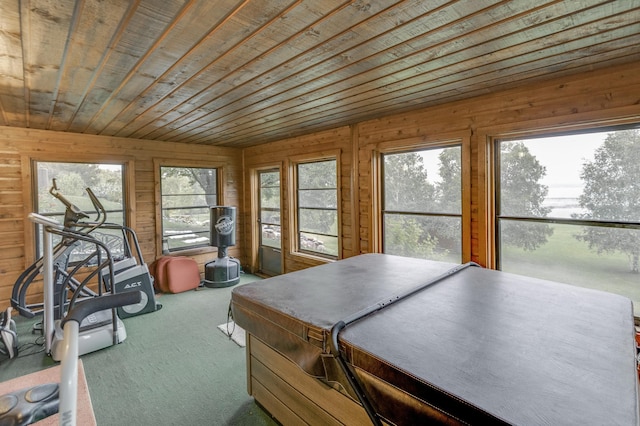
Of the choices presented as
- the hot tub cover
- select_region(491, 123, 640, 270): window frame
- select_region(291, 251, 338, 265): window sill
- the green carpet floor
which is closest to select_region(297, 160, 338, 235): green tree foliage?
select_region(291, 251, 338, 265): window sill

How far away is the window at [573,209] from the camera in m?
2.36

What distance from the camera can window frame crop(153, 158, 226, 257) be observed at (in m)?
5.07

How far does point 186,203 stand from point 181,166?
642 millimetres

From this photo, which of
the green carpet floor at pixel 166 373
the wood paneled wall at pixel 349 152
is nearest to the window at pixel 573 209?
the wood paneled wall at pixel 349 152

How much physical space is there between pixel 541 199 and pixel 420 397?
8.21ft

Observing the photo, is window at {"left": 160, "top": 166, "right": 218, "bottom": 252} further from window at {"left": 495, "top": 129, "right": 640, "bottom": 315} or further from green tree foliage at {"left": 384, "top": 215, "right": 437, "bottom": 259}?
window at {"left": 495, "top": 129, "right": 640, "bottom": 315}

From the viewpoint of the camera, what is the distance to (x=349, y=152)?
163 inches

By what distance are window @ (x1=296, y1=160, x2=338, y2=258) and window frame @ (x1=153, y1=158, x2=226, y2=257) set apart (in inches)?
63.8

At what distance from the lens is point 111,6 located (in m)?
1.45

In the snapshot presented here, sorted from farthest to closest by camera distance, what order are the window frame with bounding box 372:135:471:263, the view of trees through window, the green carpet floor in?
the view of trees through window, the window frame with bounding box 372:135:471:263, the green carpet floor

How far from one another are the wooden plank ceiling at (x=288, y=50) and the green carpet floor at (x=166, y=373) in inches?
93.7

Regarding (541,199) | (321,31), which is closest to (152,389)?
(321,31)

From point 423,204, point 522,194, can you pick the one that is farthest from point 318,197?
point 522,194

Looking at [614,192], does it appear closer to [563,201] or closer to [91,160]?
[563,201]
